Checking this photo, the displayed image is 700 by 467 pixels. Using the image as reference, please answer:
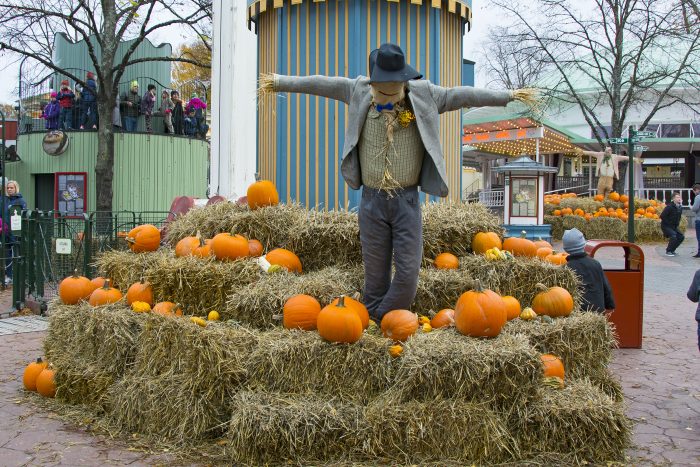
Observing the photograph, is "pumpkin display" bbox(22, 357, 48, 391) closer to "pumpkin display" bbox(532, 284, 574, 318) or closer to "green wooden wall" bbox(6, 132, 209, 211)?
"pumpkin display" bbox(532, 284, 574, 318)

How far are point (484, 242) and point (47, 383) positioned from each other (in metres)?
3.72

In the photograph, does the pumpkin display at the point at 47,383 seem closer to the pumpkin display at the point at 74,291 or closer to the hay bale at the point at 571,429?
the pumpkin display at the point at 74,291

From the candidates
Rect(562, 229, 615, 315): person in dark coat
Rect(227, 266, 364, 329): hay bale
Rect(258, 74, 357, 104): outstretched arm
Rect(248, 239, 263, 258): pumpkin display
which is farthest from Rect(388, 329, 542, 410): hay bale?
Rect(562, 229, 615, 315): person in dark coat

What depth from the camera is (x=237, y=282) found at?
214 inches

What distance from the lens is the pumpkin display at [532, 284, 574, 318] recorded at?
5.50m

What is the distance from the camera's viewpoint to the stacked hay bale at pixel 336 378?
4078mm

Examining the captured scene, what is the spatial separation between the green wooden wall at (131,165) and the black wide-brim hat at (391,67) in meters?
16.8

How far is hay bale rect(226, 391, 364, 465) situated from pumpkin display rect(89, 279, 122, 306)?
2.11m

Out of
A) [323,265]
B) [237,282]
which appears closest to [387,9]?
[323,265]

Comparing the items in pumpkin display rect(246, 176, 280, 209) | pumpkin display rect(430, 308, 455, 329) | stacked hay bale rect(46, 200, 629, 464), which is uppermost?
pumpkin display rect(246, 176, 280, 209)

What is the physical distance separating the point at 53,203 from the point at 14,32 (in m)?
5.14

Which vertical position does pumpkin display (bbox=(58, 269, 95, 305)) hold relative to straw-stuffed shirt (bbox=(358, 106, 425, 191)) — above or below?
below

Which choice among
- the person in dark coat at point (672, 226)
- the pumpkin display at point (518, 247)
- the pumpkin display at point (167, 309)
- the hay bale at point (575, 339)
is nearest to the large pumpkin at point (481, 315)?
the hay bale at point (575, 339)

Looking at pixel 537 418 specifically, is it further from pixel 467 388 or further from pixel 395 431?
pixel 395 431
